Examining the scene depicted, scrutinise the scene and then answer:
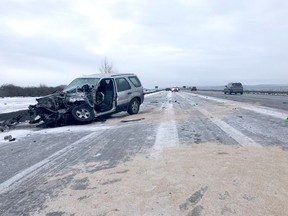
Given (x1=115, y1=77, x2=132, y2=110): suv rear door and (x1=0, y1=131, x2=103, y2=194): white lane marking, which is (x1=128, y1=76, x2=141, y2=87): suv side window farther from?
(x1=0, y1=131, x2=103, y2=194): white lane marking

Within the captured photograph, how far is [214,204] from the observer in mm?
3502

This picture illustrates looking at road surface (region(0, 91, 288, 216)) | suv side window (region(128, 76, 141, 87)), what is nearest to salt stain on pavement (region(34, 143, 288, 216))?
road surface (region(0, 91, 288, 216))

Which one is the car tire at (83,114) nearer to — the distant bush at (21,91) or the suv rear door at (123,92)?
the suv rear door at (123,92)

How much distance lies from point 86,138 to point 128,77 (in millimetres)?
7096

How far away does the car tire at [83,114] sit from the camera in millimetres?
11836

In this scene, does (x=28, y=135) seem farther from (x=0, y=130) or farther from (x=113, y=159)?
(x=113, y=159)

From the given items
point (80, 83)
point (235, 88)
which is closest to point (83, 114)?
point (80, 83)

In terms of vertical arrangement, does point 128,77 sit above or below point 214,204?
above

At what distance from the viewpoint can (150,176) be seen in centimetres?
458

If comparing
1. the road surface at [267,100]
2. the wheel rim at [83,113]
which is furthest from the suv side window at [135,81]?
the road surface at [267,100]

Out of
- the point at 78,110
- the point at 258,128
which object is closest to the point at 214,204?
the point at 258,128

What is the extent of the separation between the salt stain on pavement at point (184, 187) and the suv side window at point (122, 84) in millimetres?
8549

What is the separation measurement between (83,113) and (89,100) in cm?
60

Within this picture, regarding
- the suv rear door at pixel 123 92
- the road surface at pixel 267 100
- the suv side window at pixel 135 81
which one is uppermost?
the suv side window at pixel 135 81
